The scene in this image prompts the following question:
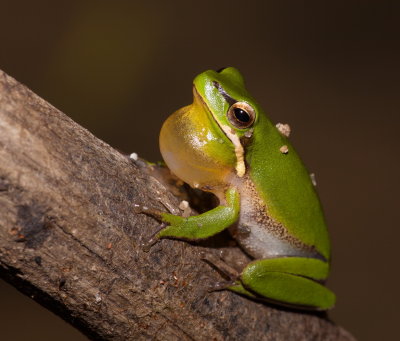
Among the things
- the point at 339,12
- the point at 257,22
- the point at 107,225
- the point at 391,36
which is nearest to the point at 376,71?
the point at 391,36

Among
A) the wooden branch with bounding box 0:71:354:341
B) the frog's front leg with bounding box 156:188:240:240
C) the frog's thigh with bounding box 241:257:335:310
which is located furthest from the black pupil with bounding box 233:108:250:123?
the frog's thigh with bounding box 241:257:335:310

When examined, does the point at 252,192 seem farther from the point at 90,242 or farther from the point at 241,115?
the point at 90,242

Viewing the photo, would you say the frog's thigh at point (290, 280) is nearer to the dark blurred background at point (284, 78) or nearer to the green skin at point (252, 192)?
the green skin at point (252, 192)

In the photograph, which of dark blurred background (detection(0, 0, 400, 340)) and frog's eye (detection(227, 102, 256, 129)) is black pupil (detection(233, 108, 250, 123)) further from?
dark blurred background (detection(0, 0, 400, 340))

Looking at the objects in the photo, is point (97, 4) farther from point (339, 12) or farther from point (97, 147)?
point (97, 147)

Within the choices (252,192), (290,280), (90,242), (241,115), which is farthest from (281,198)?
(90,242)

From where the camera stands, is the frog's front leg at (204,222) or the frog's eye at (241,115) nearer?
the frog's front leg at (204,222)

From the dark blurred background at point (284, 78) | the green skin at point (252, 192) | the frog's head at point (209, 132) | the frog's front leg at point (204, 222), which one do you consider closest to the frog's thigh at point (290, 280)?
the green skin at point (252, 192)
